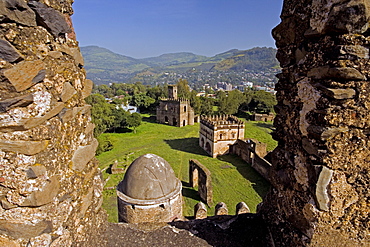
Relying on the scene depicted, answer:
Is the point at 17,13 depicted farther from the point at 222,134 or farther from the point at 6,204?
the point at 222,134

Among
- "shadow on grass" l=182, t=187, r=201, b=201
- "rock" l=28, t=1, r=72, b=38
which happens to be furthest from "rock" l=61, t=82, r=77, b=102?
"shadow on grass" l=182, t=187, r=201, b=201

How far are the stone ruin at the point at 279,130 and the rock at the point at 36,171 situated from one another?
11mm

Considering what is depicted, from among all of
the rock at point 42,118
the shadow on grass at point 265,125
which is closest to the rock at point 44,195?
the rock at point 42,118

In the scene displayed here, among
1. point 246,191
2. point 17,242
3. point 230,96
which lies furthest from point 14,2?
point 230,96

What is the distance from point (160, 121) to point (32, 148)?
43505mm

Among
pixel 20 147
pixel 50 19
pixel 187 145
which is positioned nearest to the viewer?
pixel 20 147

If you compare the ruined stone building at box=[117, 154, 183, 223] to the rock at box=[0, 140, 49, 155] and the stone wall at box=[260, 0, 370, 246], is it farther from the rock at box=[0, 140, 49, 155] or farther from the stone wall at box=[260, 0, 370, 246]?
the rock at box=[0, 140, 49, 155]

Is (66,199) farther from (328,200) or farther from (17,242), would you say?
(328,200)

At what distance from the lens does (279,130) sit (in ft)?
13.6

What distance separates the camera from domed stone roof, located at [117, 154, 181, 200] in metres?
9.01

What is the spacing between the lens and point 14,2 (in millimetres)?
2332

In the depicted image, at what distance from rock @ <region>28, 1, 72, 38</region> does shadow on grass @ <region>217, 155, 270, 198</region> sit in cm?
1617

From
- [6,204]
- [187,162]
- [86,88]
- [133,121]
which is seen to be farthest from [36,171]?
[133,121]

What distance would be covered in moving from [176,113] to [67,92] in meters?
39.3
